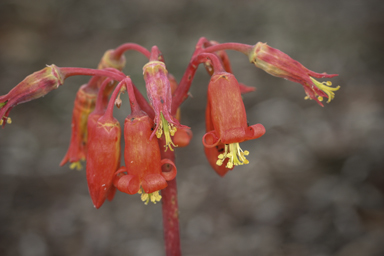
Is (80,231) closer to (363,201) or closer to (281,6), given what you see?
(363,201)

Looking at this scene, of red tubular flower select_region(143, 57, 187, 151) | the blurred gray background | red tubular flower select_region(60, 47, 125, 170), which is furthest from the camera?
the blurred gray background

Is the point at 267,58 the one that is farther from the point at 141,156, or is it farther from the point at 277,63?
the point at 141,156

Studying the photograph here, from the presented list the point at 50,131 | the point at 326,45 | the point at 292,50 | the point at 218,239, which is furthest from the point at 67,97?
the point at 326,45

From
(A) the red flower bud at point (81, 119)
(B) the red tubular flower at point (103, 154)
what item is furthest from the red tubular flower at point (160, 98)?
(A) the red flower bud at point (81, 119)

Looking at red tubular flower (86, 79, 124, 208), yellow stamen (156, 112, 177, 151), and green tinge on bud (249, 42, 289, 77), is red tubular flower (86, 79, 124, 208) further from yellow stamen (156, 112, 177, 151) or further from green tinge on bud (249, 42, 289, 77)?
green tinge on bud (249, 42, 289, 77)

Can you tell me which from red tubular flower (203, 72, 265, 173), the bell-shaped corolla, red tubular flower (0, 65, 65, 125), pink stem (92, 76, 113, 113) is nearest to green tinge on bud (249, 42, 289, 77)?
red tubular flower (203, 72, 265, 173)

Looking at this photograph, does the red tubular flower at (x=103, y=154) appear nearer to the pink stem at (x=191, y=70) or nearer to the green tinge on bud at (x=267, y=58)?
the pink stem at (x=191, y=70)
